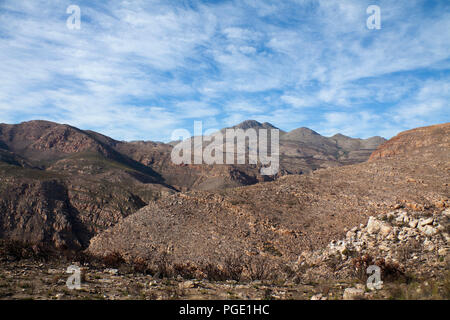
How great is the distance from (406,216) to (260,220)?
7.61 meters

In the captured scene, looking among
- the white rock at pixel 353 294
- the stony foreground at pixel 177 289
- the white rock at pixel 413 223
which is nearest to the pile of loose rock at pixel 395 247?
the white rock at pixel 413 223

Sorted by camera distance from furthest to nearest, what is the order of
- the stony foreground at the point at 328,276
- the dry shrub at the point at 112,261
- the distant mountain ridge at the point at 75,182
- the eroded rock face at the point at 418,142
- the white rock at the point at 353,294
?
1. the distant mountain ridge at the point at 75,182
2. the eroded rock face at the point at 418,142
3. the dry shrub at the point at 112,261
4. the stony foreground at the point at 328,276
5. the white rock at the point at 353,294

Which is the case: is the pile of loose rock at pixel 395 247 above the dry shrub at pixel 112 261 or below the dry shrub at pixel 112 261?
above

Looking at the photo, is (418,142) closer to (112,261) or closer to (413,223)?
(413,223)

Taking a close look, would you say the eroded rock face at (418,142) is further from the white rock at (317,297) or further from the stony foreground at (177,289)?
the white rock at (317,297)

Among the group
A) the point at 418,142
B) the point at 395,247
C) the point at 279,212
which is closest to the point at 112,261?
the point at 279,212

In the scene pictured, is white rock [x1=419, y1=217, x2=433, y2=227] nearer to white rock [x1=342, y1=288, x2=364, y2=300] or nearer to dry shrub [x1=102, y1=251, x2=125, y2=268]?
white rock [x1=342, y1=288, x2=364, y2=300]

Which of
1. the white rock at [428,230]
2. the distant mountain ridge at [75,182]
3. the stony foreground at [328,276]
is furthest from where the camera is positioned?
the distant mountain ridge at [75,182]

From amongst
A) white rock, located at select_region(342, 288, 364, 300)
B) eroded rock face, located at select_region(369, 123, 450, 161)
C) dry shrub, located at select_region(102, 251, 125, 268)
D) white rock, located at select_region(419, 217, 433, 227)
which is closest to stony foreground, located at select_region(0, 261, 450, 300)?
white rock, located at select_region(342, 288, 364, 300)

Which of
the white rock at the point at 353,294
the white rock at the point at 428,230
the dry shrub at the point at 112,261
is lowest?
the dry shrub at the point at 112,261

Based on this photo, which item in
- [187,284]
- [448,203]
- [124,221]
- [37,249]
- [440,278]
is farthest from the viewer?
[124,221]

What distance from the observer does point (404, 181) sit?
A: 65.5 feet
